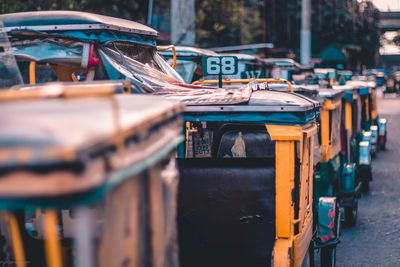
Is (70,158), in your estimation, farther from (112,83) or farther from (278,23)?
(278,23)

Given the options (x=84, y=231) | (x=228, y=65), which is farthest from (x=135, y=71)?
(x=84, y=231)

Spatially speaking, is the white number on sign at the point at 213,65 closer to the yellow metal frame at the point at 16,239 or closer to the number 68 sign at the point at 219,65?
the number 68 sign at the point at 219,65

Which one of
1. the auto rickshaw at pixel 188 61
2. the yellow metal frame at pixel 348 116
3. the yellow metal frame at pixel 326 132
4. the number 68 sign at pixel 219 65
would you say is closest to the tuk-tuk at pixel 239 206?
the number 68 sign at pixel 219 65

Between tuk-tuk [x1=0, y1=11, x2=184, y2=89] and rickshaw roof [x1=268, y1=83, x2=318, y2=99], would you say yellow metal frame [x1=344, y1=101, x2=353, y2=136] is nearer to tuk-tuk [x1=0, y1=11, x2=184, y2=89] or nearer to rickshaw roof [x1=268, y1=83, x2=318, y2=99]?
rickshaw roof [x1=268, y1=83, x2=318, y2=99]

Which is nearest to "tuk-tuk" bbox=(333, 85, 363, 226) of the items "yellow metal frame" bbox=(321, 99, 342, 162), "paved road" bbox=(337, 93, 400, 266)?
"paved road" bbox=(337, 93, 400, 266)

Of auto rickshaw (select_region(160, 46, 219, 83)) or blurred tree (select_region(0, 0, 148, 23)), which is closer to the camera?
auto rickshaw (select_region(160, 46, 219, 83))

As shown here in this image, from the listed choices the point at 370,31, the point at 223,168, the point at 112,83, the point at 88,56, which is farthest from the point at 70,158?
the point at 370,31

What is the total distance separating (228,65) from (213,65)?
0.14 m

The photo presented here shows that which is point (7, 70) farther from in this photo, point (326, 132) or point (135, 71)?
point (326, 132)

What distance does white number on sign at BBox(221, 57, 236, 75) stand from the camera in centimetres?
552

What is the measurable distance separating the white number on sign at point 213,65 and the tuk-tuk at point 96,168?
3.14 metres

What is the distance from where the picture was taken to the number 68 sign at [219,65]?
5.51 metres

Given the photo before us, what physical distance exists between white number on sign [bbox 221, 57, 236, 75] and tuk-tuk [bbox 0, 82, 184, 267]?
3172mm

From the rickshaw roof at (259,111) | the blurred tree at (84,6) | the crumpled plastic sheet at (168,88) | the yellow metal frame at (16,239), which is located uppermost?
the blurred tree at (84,6)
